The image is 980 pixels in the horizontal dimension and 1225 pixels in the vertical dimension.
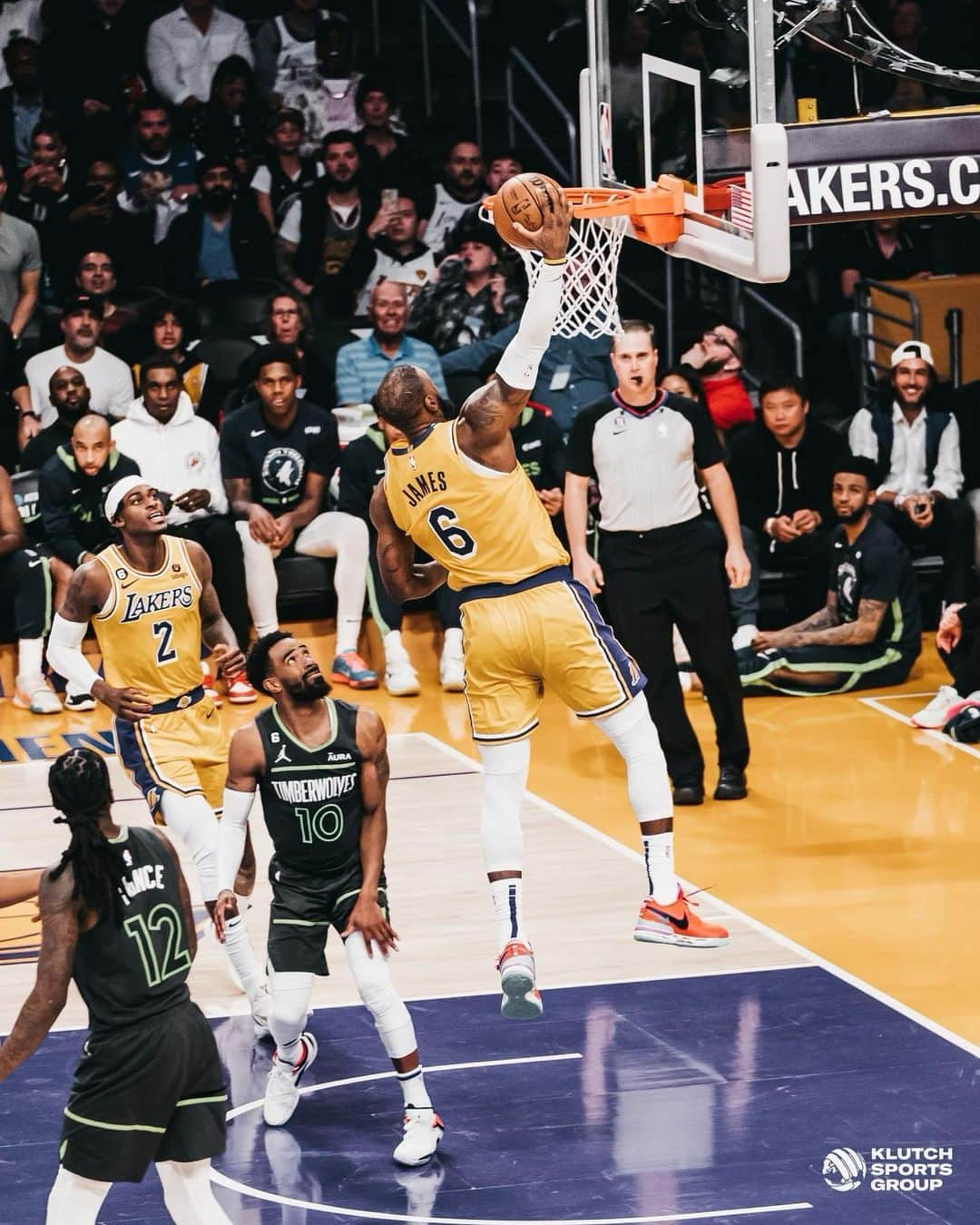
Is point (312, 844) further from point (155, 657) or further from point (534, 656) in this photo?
point (155, 657)

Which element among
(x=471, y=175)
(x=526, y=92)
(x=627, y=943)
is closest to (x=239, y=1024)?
(x=627, y=943)

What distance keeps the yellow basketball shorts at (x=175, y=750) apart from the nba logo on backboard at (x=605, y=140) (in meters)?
2.67

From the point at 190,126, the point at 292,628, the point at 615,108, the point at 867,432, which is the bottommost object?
the point at 292,628

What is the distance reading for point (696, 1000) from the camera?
739cm

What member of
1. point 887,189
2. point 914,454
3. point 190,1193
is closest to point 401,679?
point 914,454

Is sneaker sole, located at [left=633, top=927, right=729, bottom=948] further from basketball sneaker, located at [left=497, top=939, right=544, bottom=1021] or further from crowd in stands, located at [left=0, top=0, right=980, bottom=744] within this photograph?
crowd in stands, located at [left=0, top=0, right=980, bottom=744]

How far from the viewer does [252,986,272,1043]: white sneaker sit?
716 centimetres

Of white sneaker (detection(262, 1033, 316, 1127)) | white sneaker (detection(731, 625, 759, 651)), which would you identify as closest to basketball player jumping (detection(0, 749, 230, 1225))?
white sneaker (detection(262, 1033, 316, 1127))

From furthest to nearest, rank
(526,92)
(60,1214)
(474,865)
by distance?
(526,92) < (474,865) < (60,1214)

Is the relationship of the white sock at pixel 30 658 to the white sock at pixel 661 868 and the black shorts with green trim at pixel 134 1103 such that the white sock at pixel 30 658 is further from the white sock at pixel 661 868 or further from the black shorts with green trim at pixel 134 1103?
the black shorts with green trim at pixel 134 1103

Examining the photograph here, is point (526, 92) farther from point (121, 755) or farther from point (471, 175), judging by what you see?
point (121, 755)

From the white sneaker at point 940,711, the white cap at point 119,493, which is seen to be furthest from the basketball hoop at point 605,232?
the white sneaker at point 940,711

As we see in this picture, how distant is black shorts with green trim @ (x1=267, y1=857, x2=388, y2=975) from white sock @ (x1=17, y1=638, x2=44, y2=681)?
587cm

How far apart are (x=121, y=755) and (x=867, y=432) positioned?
6.44 meters
